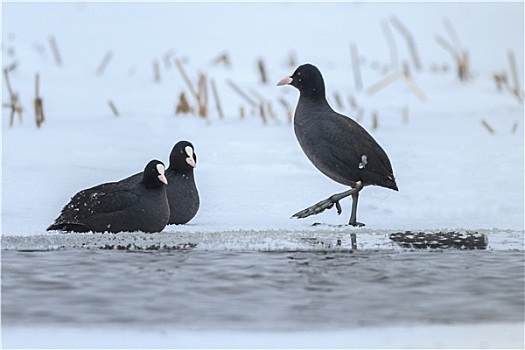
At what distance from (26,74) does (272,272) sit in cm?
785

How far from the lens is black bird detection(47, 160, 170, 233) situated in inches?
261

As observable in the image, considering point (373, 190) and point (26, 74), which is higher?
point (26, 74)

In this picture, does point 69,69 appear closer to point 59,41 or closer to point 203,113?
point 59,41

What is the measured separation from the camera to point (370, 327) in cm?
458

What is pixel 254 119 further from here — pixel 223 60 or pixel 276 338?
pixel 276 338

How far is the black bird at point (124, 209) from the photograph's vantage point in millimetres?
6637

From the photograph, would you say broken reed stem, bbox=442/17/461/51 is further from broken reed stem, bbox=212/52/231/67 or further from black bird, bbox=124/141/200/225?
black bird, bbox=124/141/200/225

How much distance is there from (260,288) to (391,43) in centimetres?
1121

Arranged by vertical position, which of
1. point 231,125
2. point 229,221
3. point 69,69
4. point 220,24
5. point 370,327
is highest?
point 220,24

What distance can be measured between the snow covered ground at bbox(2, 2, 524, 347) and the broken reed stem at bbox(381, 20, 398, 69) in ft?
0.54

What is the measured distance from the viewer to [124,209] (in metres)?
6.68

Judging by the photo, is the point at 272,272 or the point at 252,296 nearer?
the point at 252,296

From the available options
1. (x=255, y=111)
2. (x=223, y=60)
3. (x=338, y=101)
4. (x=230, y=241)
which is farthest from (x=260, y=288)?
(x=223, y=60)

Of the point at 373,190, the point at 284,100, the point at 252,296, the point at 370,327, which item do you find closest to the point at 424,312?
the point at 370,327
